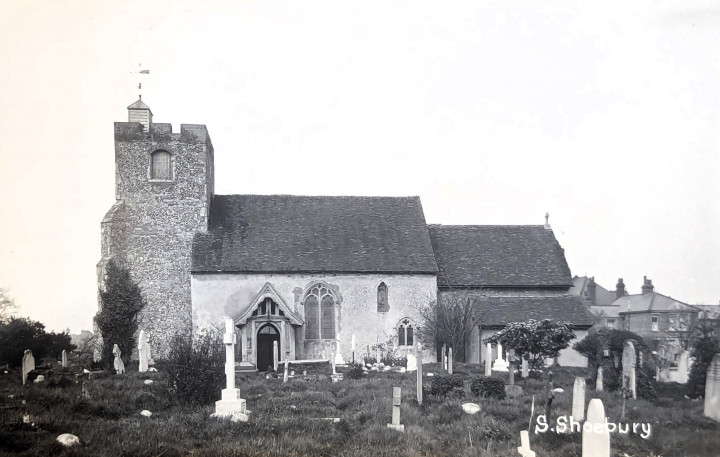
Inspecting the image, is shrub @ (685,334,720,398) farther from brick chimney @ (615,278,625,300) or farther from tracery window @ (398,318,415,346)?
brick chimney @ (615,278,625,300)

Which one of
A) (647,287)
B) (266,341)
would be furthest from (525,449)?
(647,287)

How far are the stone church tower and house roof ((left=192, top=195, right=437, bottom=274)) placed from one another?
56.5 inches

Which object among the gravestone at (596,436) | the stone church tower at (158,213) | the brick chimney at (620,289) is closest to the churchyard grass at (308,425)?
the gravestone at (596,436)

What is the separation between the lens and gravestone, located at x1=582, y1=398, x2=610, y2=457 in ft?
28.2

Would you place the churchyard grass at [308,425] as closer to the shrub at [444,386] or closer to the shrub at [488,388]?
the shrub at [488,388]

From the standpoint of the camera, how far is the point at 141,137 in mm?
31953

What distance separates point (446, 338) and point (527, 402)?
1286 cm

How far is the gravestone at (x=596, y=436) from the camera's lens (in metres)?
8.59

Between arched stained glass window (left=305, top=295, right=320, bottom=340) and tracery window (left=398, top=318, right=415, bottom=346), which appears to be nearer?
arched stained glass window (left=305, top=295, right=320, bottom=340)

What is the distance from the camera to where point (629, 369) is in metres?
18.0

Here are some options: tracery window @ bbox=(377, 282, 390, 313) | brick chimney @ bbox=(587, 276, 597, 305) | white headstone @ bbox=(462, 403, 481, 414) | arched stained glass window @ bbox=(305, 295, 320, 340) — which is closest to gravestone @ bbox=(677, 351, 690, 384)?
tracery window @ bbox=(377, 282, 390, 313)

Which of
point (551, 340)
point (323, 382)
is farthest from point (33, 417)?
point (551, 340)

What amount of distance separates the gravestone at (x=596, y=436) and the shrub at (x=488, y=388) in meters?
9.05

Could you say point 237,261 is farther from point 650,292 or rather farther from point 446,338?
point 650,292
